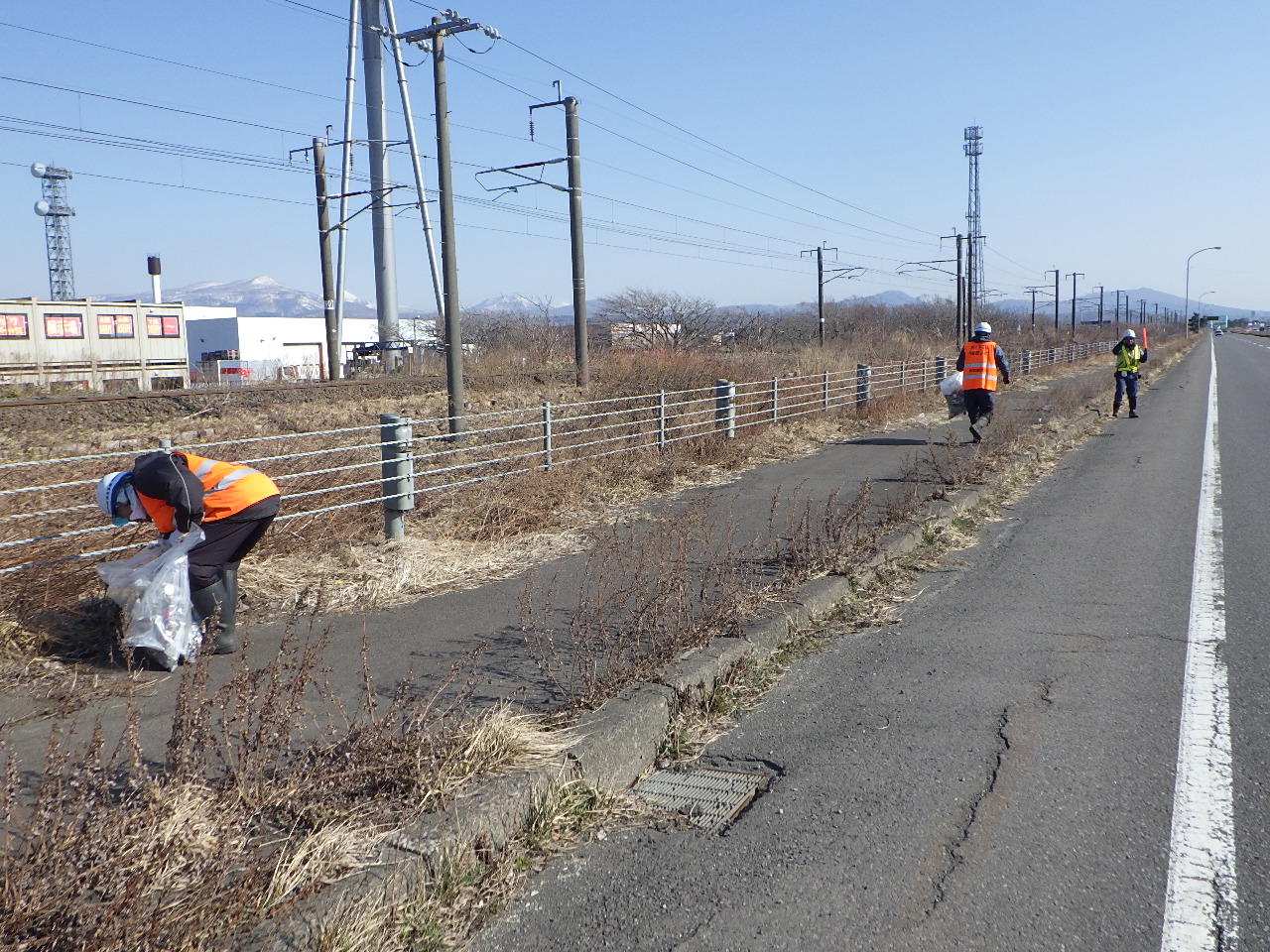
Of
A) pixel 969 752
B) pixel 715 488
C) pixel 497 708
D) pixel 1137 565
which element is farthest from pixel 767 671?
pixel 715 488

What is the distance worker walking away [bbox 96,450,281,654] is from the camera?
5031mm

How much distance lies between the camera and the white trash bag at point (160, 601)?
5.08 metres

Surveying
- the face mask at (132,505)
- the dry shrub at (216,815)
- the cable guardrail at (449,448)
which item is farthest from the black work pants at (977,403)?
the face mask at (132,505)

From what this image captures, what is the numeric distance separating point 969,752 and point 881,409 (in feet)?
56.8

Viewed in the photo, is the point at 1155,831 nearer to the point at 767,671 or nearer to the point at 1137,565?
the point at 767,671

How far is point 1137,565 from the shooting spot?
779cm

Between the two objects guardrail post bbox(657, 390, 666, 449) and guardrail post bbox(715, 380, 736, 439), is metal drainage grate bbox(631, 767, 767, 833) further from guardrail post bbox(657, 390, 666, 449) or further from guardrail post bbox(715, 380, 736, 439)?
guardrail post bbox(715, 380, 736, 439)

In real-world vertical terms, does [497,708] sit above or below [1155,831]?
above

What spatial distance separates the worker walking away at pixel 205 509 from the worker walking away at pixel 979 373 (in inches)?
467

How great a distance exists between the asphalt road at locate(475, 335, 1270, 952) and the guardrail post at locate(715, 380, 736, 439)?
8.86 metres

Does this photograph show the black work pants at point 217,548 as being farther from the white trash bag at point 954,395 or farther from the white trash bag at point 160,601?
the white trash bag at point 954,395

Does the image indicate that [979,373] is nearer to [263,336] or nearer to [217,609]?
[217,609]

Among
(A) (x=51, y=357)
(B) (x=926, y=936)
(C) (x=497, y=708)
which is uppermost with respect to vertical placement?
(A) (x=51, y=357)

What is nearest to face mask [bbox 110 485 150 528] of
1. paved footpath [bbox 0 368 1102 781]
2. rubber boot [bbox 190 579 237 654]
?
rubber boot [bbox 190 579 237 654]
